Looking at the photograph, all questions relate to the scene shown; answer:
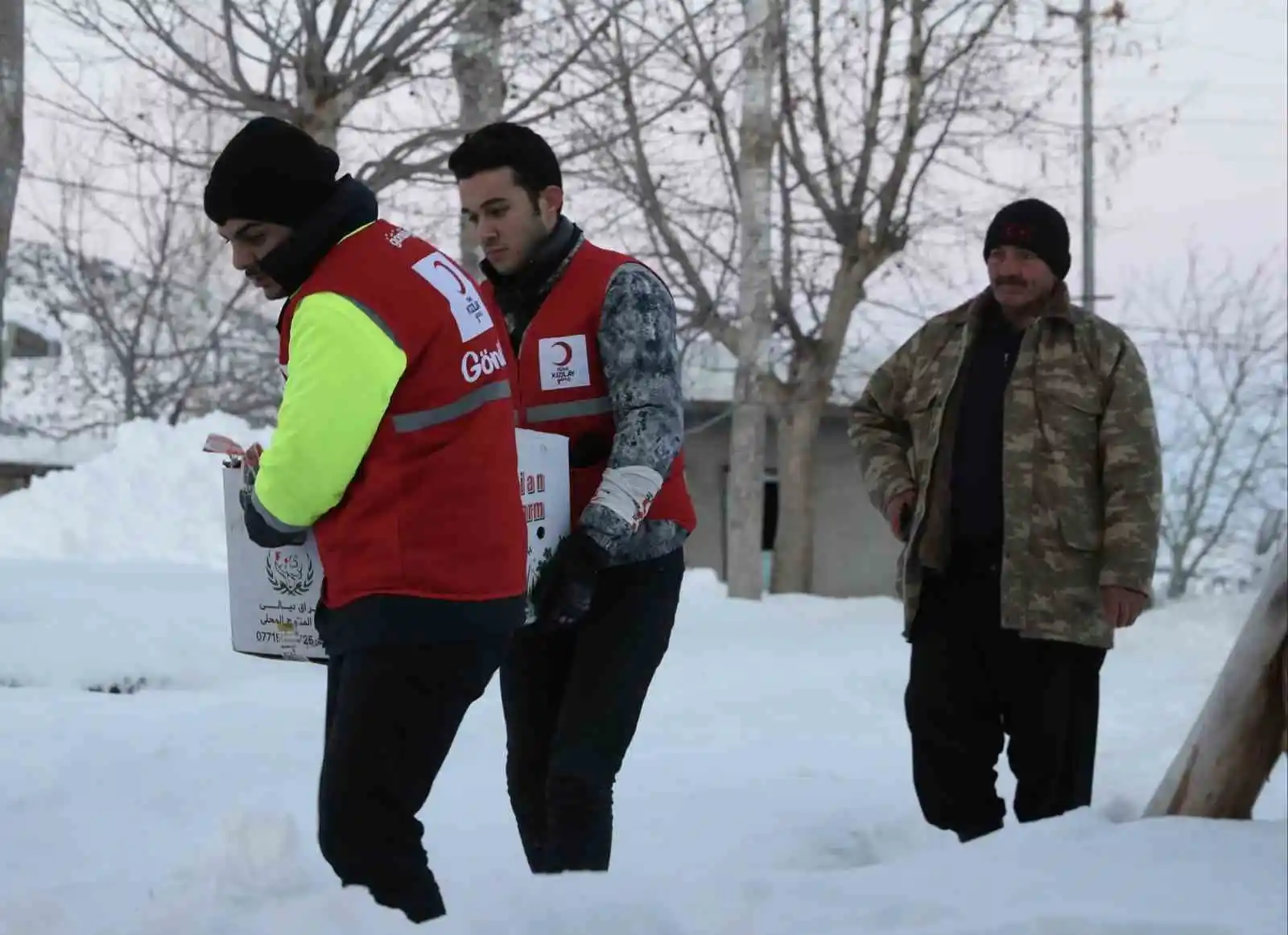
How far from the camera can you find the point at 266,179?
2.53 m

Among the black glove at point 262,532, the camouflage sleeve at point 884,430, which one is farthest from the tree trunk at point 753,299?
the black glove at point 262,532

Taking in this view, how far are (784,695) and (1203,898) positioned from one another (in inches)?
158

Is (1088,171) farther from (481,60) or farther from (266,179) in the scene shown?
(266,179)

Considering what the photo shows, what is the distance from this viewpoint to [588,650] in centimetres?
322

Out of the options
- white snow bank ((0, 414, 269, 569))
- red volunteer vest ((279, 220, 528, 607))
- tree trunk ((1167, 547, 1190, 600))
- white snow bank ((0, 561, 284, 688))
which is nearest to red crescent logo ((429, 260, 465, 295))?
red volunteer vest ((279, 220, 528, 607))

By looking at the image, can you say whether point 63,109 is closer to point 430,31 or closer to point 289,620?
point 430,31

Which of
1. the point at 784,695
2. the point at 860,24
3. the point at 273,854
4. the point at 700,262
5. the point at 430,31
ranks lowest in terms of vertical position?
the point at 784,695

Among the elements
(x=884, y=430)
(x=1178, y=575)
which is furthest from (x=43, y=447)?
(x=884, y=430)

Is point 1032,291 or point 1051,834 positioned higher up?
point 1032,291

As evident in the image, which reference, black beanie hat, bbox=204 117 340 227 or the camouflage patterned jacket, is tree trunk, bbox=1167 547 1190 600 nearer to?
the camouflage patterned jacket

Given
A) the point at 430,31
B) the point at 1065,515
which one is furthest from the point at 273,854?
the point at 430,31

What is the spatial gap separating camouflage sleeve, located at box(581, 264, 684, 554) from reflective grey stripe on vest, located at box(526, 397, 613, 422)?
47 millimetres

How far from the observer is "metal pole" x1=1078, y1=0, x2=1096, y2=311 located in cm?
1559

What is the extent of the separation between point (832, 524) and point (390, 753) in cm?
2314
